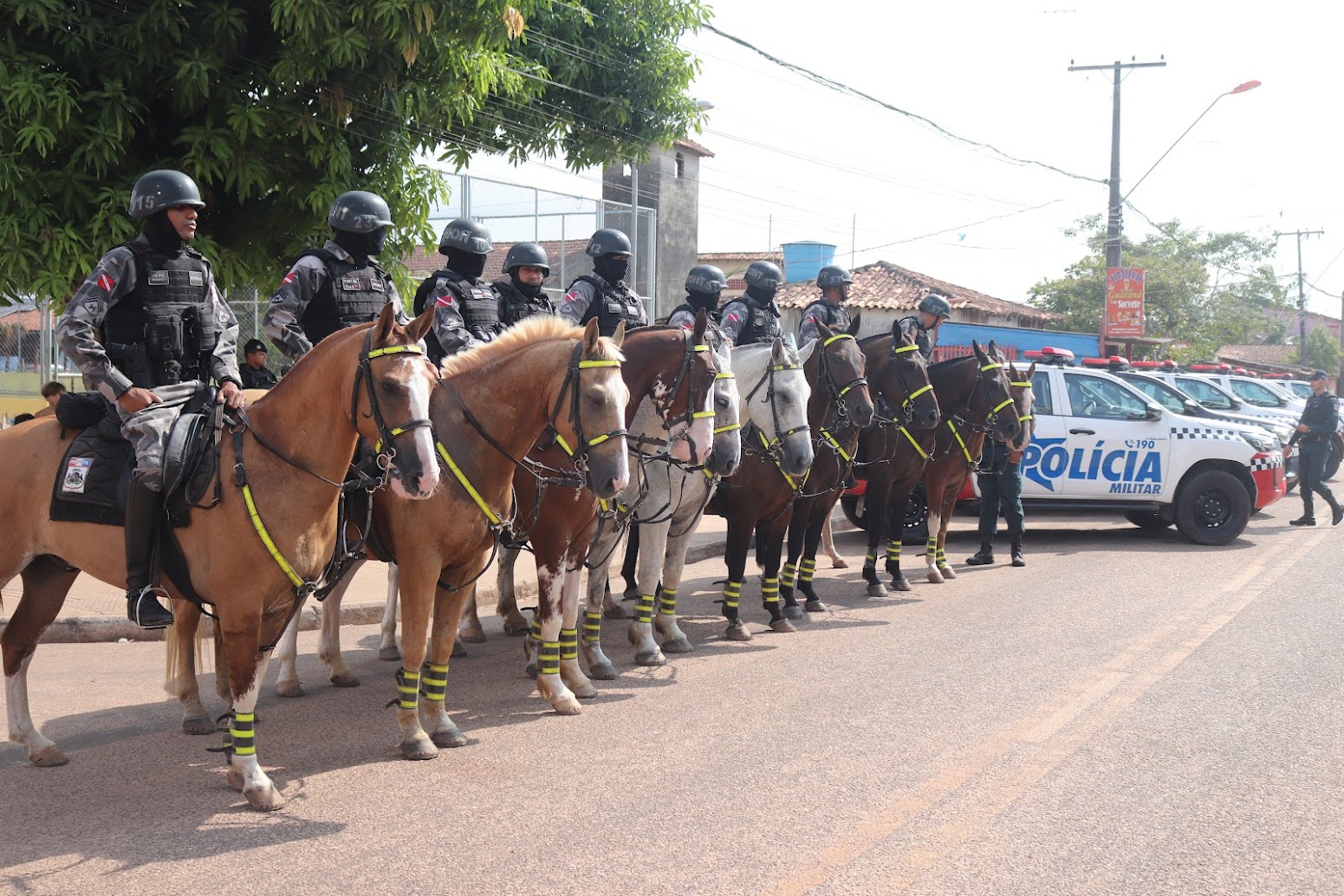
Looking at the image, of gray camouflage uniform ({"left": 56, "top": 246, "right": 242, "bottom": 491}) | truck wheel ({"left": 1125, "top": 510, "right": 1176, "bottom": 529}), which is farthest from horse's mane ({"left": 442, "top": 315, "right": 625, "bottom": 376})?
truck wheel ({"left": 1125, "top": 510, "right": 1176, "bottom": 529})

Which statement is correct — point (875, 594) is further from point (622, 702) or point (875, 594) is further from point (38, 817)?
point (38, 817)

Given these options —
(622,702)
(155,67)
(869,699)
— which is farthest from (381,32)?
(869,699)

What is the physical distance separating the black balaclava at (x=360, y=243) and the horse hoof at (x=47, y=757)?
3.13 m

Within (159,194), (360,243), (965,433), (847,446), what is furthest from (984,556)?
(159,194)

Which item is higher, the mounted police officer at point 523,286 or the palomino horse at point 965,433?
the mounted police officer at point 523,286

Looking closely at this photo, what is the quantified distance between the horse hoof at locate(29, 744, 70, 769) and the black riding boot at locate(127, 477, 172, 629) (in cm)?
98

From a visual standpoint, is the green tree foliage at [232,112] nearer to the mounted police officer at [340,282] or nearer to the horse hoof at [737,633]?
the mounted police officer at [340,282]

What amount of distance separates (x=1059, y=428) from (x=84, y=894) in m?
13.3

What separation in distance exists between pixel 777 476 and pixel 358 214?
3.93 m

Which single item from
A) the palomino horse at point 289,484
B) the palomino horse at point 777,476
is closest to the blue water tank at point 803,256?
the palomino horse at point 777,476

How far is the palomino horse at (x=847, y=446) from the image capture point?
10.0m

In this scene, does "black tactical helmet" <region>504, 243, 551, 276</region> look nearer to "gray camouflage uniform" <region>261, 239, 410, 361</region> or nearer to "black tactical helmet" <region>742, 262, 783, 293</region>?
"gray camouflage uniform" <region>261, 239, 410, 361</region>

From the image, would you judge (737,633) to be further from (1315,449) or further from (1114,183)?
(1114,183)

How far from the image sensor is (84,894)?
427 centimetres
